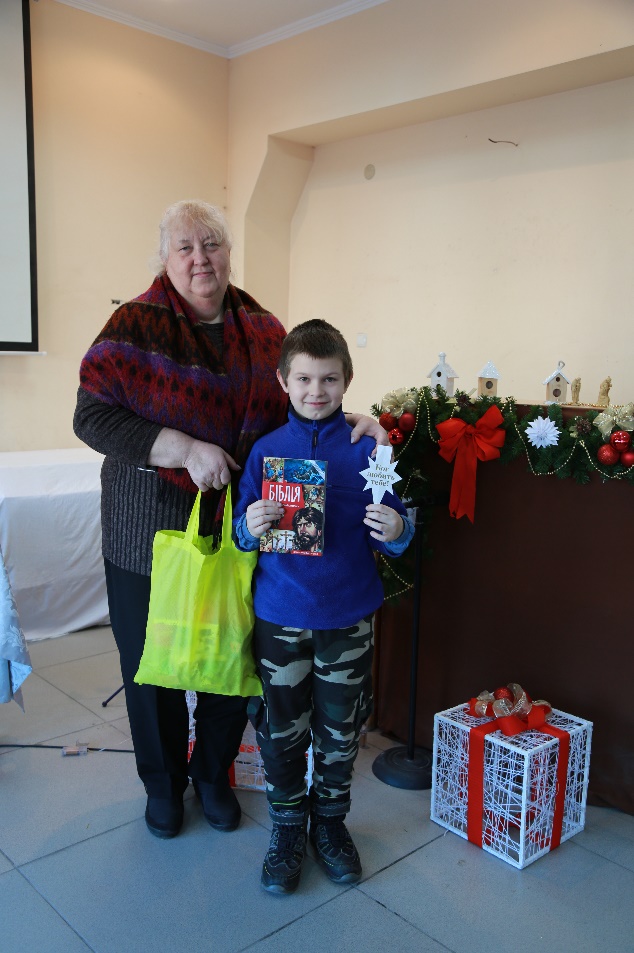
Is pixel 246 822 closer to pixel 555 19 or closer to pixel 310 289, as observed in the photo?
pixel 555 19

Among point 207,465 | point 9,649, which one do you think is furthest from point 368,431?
point 9,649

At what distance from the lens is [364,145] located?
5438 millimetres

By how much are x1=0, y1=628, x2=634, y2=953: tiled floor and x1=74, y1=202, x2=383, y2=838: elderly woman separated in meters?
0.17

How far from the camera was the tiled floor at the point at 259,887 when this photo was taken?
1.66 meters

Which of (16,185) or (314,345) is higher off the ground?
(16,185)

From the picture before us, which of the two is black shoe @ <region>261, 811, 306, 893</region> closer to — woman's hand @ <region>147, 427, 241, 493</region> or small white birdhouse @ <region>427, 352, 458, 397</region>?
woman's hand @ <region>147, 427, 241, 493</region>

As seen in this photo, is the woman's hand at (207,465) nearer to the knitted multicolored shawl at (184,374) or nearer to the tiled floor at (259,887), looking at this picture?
the knitted multicolored shawl at (184,374)

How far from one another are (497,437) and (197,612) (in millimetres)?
954

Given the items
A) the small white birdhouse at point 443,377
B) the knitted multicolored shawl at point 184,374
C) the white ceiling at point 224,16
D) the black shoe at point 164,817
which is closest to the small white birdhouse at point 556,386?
the small white birdhouse at point 443,377

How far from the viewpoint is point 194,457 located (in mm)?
1728

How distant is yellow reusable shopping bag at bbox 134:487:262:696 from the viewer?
5.68 ft

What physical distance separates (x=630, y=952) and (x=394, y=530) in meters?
1.00

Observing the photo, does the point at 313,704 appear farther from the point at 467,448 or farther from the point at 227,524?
the point at 467,448

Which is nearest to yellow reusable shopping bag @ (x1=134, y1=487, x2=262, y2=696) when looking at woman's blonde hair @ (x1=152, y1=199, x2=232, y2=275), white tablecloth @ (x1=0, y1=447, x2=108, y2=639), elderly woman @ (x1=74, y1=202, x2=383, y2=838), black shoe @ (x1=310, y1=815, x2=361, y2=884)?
elderly woman @ (x1=74, y1=202, x2=383, y2=838)
